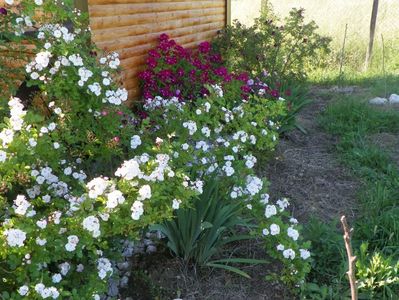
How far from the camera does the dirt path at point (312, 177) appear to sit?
3.68 meters

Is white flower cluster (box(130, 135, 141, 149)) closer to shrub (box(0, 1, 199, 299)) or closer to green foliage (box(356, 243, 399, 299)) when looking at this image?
shrub (box(0, 1, 199, 299))

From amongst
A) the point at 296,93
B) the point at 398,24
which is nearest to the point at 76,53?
the point at 296,93

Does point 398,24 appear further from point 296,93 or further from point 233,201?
point 233,201

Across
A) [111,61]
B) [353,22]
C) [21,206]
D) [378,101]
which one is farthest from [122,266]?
[353,22]

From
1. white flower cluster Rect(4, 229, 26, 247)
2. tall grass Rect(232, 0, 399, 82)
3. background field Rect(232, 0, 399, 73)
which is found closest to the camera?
white flower cluster Rect(4, 229, 26, 247)

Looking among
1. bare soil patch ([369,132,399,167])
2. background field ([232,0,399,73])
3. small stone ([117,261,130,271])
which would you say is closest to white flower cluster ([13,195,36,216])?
small stone ([117,261,130,271])

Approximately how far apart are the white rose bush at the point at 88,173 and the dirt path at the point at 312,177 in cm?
63

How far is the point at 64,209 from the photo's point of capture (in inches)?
84.4

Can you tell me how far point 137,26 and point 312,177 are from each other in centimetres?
253

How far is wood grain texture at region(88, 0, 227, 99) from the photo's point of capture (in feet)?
15.1

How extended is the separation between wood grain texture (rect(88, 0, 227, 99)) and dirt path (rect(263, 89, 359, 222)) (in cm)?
184

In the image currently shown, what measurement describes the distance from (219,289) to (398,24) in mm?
10349

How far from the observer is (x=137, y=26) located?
5.22 m

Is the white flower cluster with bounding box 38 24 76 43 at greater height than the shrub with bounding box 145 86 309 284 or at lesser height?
greater
